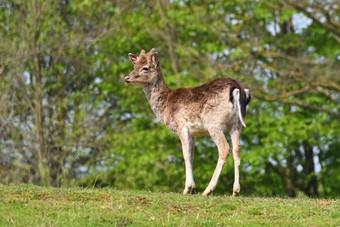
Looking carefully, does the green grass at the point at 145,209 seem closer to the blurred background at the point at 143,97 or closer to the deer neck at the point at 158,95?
the deer neck at the point at 158,95

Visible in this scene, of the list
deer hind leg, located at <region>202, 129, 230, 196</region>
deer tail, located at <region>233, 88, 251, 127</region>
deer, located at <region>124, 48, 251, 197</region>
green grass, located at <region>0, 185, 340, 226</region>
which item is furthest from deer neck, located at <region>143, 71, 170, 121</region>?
green grass, located at <region>0, 185, 340, 226</region>

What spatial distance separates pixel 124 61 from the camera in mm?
29828

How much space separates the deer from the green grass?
58.0 inches

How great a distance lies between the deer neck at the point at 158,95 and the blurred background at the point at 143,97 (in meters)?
10.2

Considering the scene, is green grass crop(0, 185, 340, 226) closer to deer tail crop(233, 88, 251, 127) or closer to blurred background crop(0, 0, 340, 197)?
deer tail crop(233, 88, 251, 127)

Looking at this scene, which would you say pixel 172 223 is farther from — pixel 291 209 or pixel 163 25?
pixel 163 25

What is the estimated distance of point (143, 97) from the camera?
28438 millimetres

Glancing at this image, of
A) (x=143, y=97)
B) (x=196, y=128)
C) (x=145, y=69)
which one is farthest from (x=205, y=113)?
(x=143, y=97)

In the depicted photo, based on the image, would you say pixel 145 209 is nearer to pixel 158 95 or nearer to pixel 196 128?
pixel 196 128

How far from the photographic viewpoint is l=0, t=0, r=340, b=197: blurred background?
25641 mm

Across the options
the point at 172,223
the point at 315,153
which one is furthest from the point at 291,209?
the point at 315,153

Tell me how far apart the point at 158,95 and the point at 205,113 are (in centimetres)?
137

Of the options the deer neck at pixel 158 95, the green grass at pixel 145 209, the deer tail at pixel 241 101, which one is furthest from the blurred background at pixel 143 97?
the green grass at pixel 145 209

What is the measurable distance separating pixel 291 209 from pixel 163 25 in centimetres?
1878
